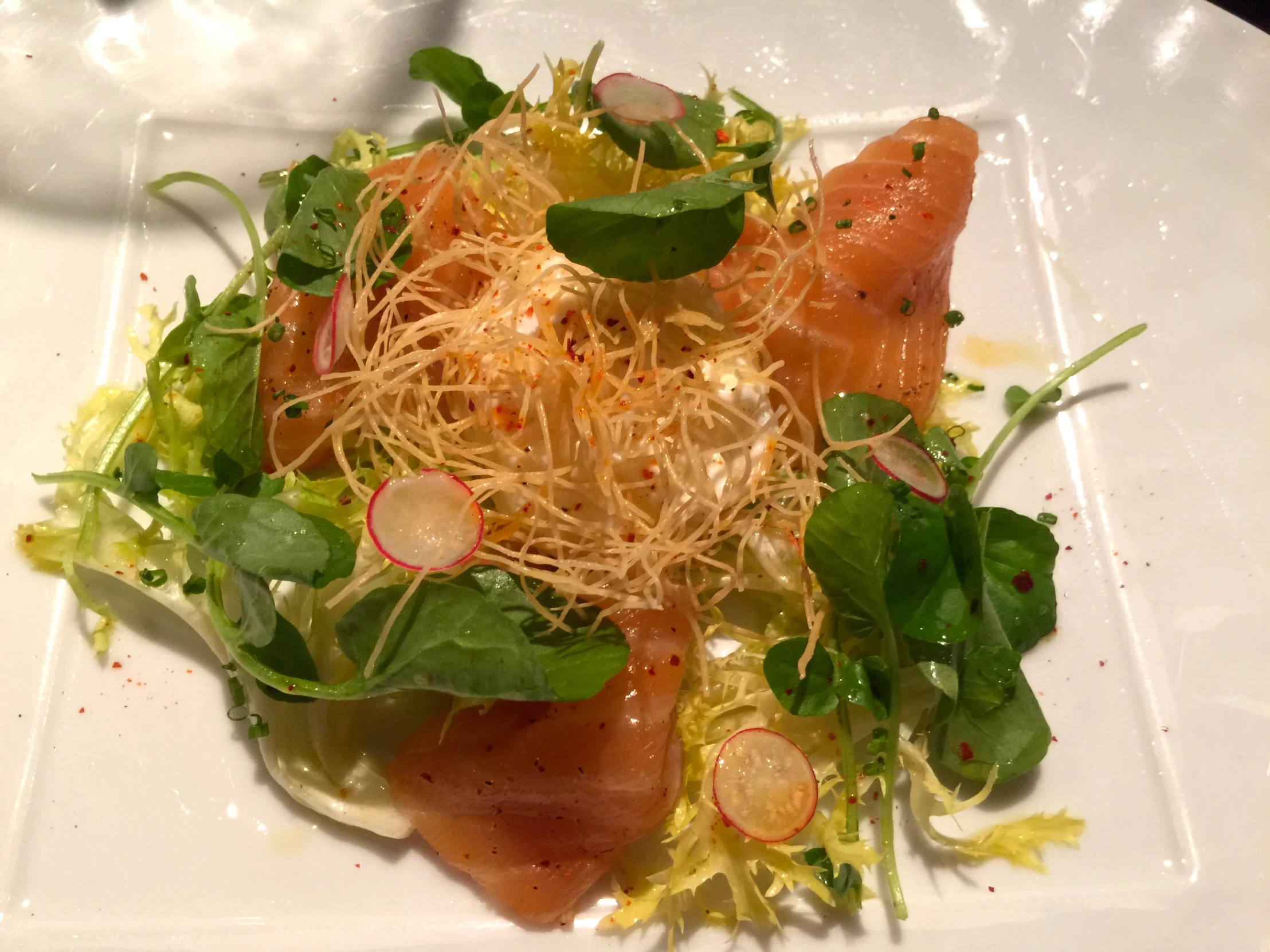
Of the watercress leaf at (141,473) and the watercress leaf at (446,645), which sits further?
the watercress leaf at (141,473)

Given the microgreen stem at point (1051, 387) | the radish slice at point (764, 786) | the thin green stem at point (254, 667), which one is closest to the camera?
the thin green stem at point (254, 667)

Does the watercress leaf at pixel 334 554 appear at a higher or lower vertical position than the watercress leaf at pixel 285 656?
higher

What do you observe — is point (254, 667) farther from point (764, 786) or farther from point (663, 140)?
point (663, 140)

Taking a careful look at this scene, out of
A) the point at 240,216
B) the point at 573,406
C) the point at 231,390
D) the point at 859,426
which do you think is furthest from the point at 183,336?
the point at 859,426

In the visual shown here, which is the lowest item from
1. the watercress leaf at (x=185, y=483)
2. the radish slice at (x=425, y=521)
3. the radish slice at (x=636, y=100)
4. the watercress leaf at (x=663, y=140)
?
the watercress leaf at (x=185, y=483)

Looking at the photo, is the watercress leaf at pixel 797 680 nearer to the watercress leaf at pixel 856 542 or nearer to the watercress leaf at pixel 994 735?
the watercress leaf at pixel 856 542

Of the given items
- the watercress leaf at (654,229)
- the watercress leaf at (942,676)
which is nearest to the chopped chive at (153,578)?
the watercress leaf at (654,229)
